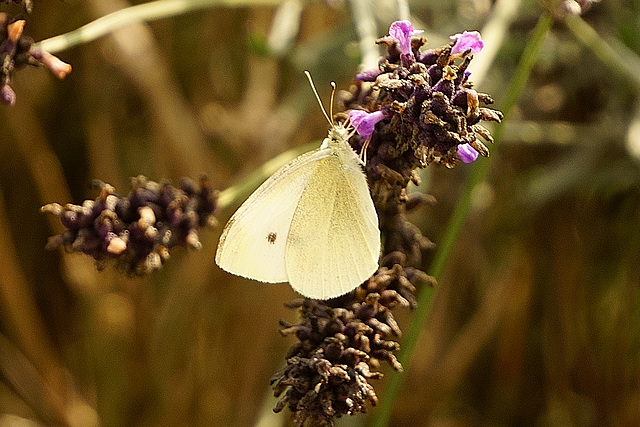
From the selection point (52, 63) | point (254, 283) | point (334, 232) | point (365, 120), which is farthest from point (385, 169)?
point (254, 283)

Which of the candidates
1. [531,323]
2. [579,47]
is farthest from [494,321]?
[579,47]

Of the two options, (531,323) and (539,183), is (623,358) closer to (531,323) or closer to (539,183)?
(531,323)

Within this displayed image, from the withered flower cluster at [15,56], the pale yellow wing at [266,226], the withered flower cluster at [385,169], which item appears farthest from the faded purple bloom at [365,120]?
the withered flower cluster at [15,56]

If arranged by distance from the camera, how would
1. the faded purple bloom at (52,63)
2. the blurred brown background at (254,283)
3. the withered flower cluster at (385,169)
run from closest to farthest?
the withered flower cluster at (385,169) → the faded purple bloom at (52,63) → the blurred brown background at (254,283)

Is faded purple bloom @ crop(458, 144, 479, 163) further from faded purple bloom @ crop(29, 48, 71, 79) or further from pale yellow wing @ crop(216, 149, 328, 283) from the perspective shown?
faded purple bloom @ crop(29, 48, 71, 79)

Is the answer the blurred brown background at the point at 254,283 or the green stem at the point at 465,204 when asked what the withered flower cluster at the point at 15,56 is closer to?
the green stem at the point at 465,204

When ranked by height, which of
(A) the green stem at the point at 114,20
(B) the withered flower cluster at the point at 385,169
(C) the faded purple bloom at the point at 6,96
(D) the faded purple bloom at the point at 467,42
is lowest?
(B) the withered flower cluster at the point at 385,169
